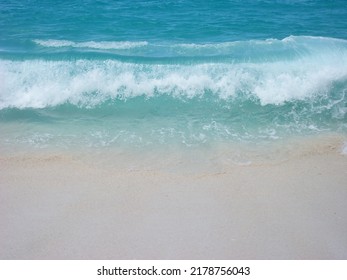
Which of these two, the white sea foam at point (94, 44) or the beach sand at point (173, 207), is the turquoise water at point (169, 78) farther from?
the beach sand at point (173, 207)

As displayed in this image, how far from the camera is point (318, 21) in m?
13.8

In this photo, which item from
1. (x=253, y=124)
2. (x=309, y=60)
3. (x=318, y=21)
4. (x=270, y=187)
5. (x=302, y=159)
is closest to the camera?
(x=270, y=187)

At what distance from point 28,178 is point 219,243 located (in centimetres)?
365

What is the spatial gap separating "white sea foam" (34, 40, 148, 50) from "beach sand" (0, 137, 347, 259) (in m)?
5.61

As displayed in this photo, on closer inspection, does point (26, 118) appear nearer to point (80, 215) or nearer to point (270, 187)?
point (80, 215)

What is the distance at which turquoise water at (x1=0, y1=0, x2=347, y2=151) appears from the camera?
7926 mm

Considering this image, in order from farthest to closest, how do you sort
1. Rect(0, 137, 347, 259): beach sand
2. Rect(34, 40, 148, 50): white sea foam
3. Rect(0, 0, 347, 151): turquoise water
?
Rect(34, 40, 148, 50): white sea foam < Rect(0, 0, 347, 151): turquoise water < Rect(0, 137, 347, 259): beach sand

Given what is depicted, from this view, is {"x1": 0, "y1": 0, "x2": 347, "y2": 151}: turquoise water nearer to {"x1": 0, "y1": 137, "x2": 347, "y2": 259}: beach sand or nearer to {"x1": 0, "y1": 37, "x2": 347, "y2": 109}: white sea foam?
{"x1": 0, "y1": 37, "x2": 347, "y2": 109}: white sea foam

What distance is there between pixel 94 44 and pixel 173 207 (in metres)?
7.87

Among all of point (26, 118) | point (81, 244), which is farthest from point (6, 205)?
point (26, 118)

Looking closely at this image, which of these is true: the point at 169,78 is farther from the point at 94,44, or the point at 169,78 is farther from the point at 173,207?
the point at 173,207

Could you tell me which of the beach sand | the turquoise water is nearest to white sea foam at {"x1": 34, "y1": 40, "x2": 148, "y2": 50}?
the turquoise water

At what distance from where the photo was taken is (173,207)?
18.7 ft

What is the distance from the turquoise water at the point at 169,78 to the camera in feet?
26.0
